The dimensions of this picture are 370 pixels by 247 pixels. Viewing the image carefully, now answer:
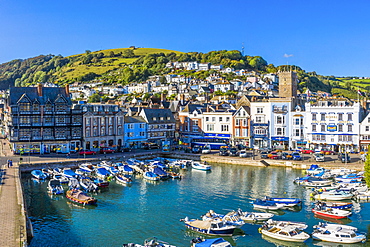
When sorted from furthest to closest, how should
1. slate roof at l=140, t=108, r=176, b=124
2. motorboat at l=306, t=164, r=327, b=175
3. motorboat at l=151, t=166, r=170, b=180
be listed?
slate roof at l=140, t=108, r=176, b=124 → motorboat at l=306, t=164, r=327, b=175 → motorboat at l=151, t=166, r=170, b=180

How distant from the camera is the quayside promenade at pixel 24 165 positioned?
23.8 m

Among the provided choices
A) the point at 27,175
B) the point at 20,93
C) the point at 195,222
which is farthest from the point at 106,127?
the point at 195,222

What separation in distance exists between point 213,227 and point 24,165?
33179 millimetres

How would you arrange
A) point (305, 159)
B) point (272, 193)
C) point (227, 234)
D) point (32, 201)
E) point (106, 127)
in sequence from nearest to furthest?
point (227, 234) → point (32, 201) → point (272, 193) → point (305, 159) → point (106, 127)

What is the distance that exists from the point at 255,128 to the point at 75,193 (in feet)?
134

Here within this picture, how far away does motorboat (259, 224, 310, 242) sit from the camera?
26281 millimetres

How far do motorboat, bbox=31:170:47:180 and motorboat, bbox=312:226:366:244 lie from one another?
3428cm

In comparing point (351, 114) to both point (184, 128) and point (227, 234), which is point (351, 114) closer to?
point (184, 128)

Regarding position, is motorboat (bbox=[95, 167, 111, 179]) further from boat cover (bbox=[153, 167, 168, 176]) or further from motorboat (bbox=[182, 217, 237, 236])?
motorboat (bbox=[182, 217, 237, 236])

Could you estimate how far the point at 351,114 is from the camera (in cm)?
6069

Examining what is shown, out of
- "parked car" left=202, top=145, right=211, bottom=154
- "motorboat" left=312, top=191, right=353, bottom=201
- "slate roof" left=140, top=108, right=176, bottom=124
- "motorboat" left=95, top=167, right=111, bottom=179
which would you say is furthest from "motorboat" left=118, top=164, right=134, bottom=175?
"motorboat" left=312, top=191, right=353, bottom=201

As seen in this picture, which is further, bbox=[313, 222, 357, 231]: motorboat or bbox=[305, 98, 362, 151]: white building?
bbox=[305, 98, 362, 151]: white building

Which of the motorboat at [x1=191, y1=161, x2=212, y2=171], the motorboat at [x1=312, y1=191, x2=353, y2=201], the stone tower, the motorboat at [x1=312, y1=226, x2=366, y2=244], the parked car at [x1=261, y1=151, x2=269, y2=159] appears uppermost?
the stone tower

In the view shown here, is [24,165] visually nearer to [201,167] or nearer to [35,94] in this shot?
[35,94]
